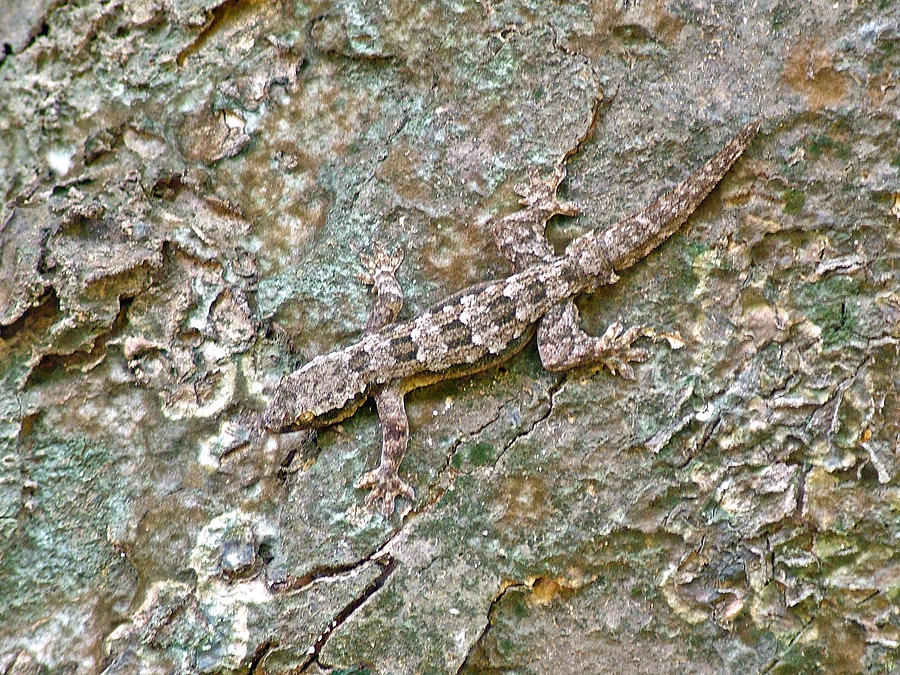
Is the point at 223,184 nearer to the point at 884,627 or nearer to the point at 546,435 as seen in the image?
the point at 546,435

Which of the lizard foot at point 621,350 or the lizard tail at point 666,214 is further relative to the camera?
the lizard foot at point 621,350

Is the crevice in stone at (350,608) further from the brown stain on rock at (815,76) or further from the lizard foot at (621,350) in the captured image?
the brown stain on rock at (815,76)

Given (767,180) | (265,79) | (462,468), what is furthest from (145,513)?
(767,180)

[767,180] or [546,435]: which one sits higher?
[767,180]

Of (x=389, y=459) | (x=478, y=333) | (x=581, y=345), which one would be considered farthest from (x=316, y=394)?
(x=581, y=345)

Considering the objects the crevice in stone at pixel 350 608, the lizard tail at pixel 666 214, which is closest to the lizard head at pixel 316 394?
the crevice in stone at pixel 350 608
